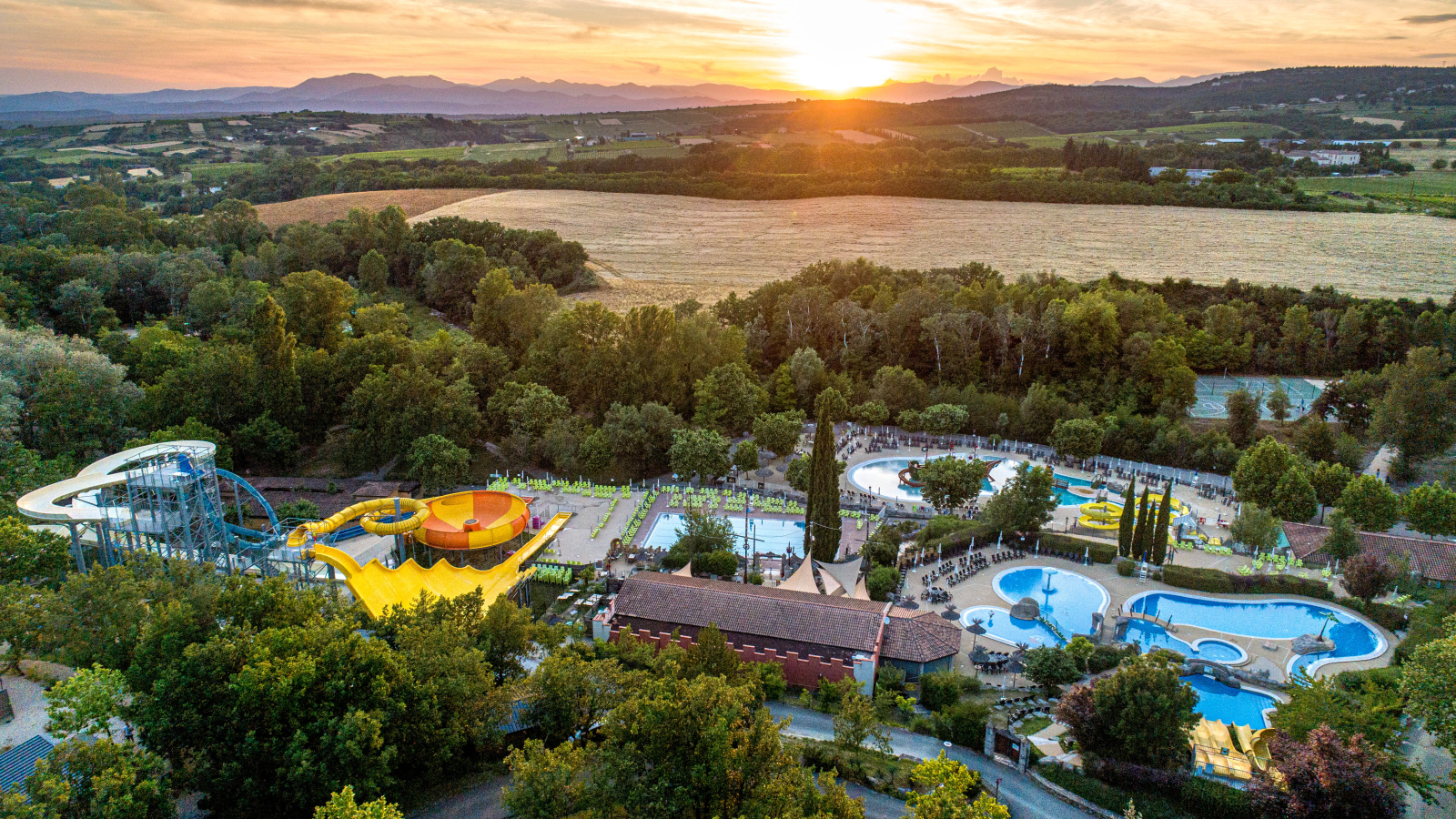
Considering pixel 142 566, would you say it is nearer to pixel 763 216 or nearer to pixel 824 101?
pixel 763 216

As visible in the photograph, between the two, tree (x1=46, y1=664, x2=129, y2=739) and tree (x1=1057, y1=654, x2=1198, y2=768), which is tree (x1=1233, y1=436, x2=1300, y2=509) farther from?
tree (x1=46, y1=664, x2=129, y2=739)

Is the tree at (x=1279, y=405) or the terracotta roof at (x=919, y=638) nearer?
the terracotta roof at (x=919, y=638)

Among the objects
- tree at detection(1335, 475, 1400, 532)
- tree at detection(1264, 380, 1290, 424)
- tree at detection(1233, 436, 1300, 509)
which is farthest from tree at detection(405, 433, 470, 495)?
tree at detection(1264, 380, 1290, 424)

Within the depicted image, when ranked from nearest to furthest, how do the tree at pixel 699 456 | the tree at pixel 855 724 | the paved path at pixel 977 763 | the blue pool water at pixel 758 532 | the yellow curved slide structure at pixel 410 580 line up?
the paved path at pixel 977 763
the tree at pixel 855 724
the yellow curved slide structure at pixel 410 580
the blue pool water at pixel 758 532
the tree at pixel 699 456

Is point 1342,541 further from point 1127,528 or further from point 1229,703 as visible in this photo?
point 1229,703

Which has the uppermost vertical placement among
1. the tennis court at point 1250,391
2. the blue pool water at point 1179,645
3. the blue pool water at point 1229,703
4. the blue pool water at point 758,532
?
the tennis court at point 1250,391

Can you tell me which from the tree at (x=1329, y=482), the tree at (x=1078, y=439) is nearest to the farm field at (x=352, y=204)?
the tree at (x=1078, y=439)

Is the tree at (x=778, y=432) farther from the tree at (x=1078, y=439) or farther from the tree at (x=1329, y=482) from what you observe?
the tree at (x=1329, y=482)

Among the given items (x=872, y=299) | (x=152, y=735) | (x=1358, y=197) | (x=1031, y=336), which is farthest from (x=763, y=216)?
(x=152, y=735)
